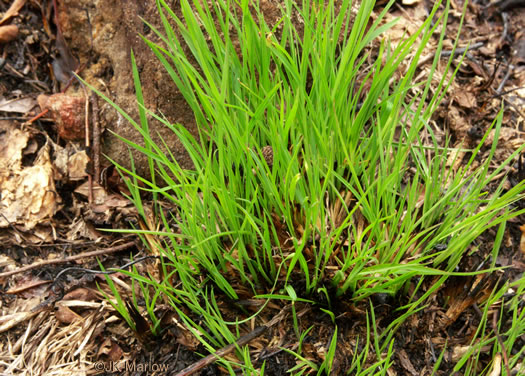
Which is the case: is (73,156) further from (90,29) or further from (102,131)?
(90,29)

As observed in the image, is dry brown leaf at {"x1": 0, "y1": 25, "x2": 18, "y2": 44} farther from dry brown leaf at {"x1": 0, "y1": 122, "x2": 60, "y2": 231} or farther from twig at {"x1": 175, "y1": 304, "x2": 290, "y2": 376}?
twig at {"x1": 175, "y1": 304, "x2": 290, "y2": 376}

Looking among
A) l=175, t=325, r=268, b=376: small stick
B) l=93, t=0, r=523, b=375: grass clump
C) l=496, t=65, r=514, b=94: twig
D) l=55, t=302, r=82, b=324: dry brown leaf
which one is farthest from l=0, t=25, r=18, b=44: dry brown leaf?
l=496, t=65, r=514, b=94: twig

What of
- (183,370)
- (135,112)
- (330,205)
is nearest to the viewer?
(183,370)

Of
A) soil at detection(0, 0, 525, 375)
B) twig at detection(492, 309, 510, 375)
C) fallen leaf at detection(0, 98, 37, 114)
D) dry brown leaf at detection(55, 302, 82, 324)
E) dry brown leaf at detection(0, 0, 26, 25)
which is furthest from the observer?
dry brown leaf at detection(0, 0, 26, 25)

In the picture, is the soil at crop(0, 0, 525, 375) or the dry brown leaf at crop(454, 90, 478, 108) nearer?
the soil at crop(0, 0, 525, 375)

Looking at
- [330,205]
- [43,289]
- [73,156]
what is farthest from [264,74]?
[43,289]

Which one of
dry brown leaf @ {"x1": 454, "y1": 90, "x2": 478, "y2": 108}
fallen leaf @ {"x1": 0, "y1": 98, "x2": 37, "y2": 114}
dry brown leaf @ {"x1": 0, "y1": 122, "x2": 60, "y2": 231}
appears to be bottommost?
dry brown leaf @ {"x1": 0, "y1": 122, "x2": 60, "y2": 231}

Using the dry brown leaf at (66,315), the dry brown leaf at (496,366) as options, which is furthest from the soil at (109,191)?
the dry brown leaf at (496,366)

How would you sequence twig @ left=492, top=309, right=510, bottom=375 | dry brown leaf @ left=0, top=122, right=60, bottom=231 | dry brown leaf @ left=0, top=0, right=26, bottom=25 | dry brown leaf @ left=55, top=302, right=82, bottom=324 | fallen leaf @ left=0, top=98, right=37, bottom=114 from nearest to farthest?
1. twig @ left=492, top=309, right=510, bottom=375
2. dry brown leaf @ left=55, top=302, right=82, bottom=324
3. dry brown leaf @ left=0, top=122, right=60, bottom=231
4. fallen leaf @ left=0, top=98, right=37, bottom=114
5. dry brown leaf @ left=0, top=0, right=26, bottom=25
